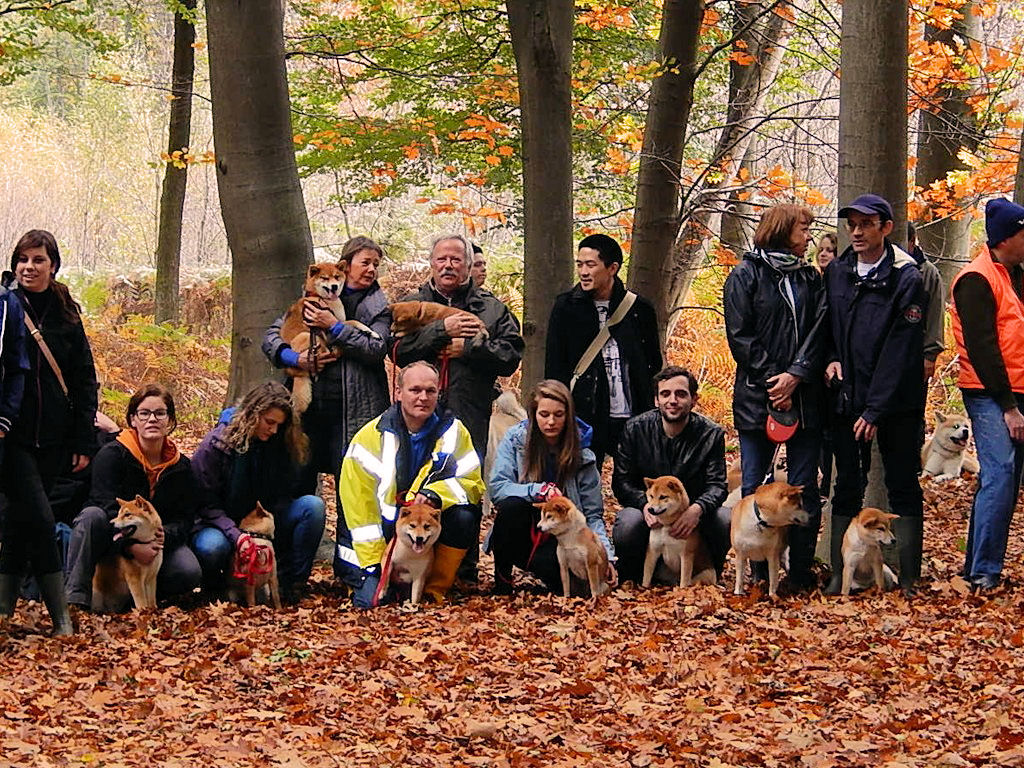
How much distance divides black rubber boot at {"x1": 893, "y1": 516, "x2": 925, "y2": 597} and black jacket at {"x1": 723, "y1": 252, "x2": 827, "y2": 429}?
27.1 inches

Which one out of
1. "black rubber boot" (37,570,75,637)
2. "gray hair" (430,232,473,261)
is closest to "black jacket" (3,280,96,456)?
"black rubber boot" (37,570,75,637)

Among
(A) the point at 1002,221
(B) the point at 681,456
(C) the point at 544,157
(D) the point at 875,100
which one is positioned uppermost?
(C) the point at 544,157

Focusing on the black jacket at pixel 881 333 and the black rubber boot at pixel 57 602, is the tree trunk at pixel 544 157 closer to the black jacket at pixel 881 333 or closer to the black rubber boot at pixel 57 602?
the black jacket at pixel 881 333

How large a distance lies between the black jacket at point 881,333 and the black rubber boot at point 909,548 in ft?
2.05

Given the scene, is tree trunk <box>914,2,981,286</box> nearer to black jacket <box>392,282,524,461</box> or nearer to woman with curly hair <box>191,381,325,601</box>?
black jacket <box>392,282,524,461</box>

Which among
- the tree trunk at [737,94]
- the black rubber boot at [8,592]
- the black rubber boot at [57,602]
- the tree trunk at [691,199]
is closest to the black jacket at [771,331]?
the black rubber boot at [57,602]

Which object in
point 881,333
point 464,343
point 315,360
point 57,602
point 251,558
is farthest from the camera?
point 464,343

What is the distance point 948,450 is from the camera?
37.4 ft

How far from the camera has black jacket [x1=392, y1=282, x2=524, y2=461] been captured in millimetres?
7207

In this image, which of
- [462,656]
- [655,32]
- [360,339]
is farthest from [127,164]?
[462,656]

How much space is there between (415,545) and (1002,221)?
3.45 meters

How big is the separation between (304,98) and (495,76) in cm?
318

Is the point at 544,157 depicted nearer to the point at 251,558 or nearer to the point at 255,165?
the point at 255,165

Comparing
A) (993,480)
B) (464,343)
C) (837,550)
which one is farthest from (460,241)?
(993,480)
